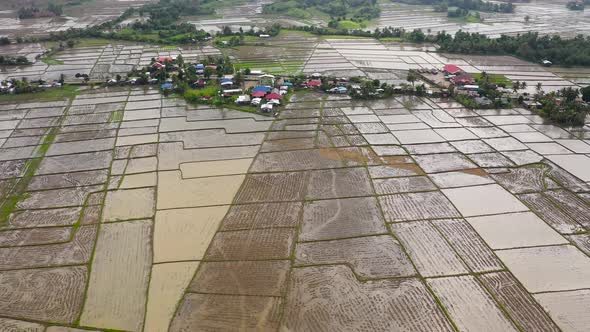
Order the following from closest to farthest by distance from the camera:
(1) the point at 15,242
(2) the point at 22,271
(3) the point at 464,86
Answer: (2) the point at 22,271, (1) the point at 15,242, (3) the point at 464,86

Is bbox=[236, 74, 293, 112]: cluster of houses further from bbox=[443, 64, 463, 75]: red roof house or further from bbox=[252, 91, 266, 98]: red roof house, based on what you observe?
A: bbox=[443, 64, 463, 75]: red roof house

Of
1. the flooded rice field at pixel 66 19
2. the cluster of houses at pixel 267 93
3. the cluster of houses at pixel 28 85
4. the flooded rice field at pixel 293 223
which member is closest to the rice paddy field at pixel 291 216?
the flooded rice field at pixel 293 223

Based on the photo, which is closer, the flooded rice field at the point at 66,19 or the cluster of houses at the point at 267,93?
the cluster of houses at the point at 267,93

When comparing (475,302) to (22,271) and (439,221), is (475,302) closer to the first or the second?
(439,221)

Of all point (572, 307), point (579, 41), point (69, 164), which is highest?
point (579, 41)

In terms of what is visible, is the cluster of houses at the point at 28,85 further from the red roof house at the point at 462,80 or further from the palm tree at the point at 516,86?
the palm tree at the point at 516,86

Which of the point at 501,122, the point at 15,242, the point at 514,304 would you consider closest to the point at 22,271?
the point at 15,242
